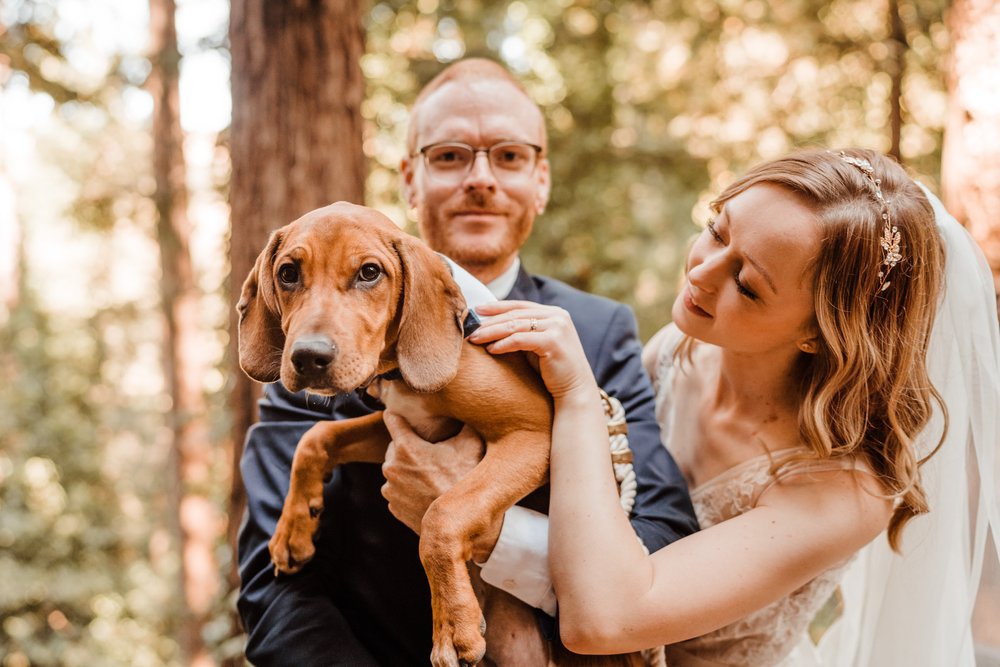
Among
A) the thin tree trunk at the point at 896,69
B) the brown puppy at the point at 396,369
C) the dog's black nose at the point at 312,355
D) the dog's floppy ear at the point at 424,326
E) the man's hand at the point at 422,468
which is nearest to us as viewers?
the dog's black nose at the point at 312,355

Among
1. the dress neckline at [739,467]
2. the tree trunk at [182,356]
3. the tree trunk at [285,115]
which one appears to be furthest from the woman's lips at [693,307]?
the tree trunk at [182,356]

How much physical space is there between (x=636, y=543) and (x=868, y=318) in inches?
41.5

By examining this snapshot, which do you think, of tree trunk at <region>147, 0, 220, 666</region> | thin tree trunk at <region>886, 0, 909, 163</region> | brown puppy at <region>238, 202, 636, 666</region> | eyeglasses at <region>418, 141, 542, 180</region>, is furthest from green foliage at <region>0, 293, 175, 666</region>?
thin tree trunk at <region>886, 0, 909, 163</region>

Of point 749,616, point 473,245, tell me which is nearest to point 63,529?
point 473,245

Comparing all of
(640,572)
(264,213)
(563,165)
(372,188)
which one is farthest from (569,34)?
(640,572)

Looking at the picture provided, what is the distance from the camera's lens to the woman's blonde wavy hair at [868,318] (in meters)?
2.27

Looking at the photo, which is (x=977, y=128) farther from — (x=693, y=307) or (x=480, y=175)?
(x=480, y=175)

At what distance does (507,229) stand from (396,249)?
895 mm

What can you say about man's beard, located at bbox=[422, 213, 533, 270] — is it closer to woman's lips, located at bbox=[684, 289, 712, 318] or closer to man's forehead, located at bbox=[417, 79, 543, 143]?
man's forehead, located at bbox=[417, 79, 543, 143]

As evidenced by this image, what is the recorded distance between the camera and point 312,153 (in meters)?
3.75

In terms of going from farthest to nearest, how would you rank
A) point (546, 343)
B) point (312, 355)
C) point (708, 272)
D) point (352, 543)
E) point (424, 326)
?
point (352, 543)
point (708, 272)
point (546, 343)
point (424, 326)
point (312, 355)

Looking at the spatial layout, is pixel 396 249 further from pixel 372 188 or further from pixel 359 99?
pixel 372 188

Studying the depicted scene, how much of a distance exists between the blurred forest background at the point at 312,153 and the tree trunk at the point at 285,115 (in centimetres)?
1

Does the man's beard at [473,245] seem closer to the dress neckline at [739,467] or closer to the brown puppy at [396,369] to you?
the brown puppy at [396,369]
